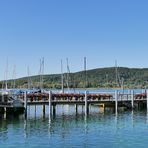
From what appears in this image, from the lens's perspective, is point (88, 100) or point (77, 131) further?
point (88, 100)

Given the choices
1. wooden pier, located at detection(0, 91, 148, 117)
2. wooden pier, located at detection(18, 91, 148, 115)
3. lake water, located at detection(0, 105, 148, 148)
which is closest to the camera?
lake water, located at detection(0, 105, 148, 148)

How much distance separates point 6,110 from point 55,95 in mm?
8707

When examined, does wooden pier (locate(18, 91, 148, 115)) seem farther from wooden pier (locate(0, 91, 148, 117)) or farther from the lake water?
the lake water

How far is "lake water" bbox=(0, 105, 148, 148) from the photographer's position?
42.3 metres

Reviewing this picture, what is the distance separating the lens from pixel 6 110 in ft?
203

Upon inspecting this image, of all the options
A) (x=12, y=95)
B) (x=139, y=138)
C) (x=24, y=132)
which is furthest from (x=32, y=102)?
(x=139, y=138)

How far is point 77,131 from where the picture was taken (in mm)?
50438

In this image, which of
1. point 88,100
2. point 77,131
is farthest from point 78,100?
point 77,131

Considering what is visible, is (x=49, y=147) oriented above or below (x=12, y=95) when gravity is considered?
below

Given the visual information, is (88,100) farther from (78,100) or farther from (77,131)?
(77,131)

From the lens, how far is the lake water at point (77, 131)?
42.3 m

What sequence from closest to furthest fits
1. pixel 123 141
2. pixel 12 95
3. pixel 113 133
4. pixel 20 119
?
pixel 123 141 → pixel 113 133 → pixel 20 119 → pixel 12 95

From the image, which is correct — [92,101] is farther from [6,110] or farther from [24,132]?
[24,132]

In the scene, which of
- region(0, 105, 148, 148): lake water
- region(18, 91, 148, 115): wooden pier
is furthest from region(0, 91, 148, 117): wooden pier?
region(0, 105, 148, 148): lake water
